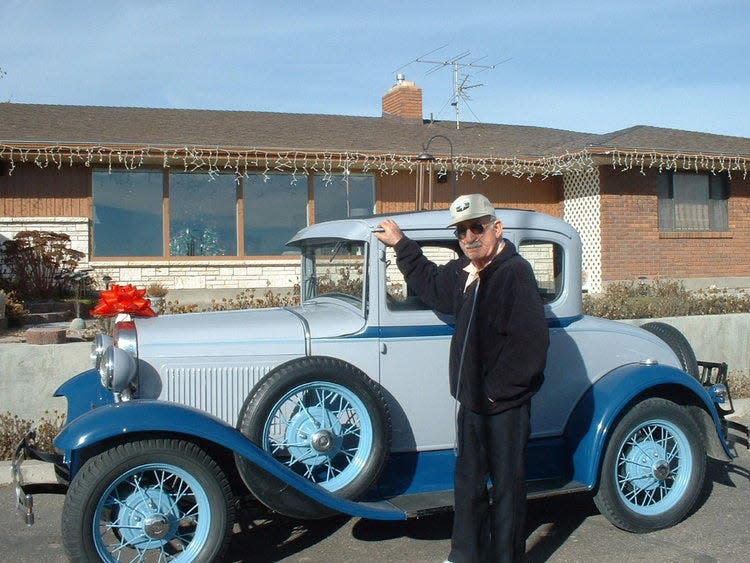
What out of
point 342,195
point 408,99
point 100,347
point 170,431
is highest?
point 408,99

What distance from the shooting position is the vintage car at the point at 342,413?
3.79 m

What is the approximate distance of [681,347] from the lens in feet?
17.8

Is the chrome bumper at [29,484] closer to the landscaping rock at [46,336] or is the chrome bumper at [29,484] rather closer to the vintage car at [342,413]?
the vintage car at [342,413]

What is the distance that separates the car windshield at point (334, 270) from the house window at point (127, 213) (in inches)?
376

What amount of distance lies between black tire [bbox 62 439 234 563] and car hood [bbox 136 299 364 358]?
0.65 meters

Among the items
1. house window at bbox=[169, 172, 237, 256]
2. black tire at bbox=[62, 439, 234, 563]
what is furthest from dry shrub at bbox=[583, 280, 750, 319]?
house window at bbox=[169, 172, 237, 256]

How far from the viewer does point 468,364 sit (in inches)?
150

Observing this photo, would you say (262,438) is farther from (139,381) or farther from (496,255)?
(496,255)

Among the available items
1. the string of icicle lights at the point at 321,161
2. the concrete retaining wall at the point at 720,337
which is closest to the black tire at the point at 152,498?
the concrete retaining wall at the point at 720,337

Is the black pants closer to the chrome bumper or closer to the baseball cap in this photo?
the baseball cap

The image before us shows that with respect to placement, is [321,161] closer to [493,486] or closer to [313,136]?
[313,136]

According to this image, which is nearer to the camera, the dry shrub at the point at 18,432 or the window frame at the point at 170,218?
the dry shrub at the point at 18,432

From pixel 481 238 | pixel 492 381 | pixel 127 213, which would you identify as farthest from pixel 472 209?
pixel 127 213

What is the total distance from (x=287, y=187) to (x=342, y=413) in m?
10.9
